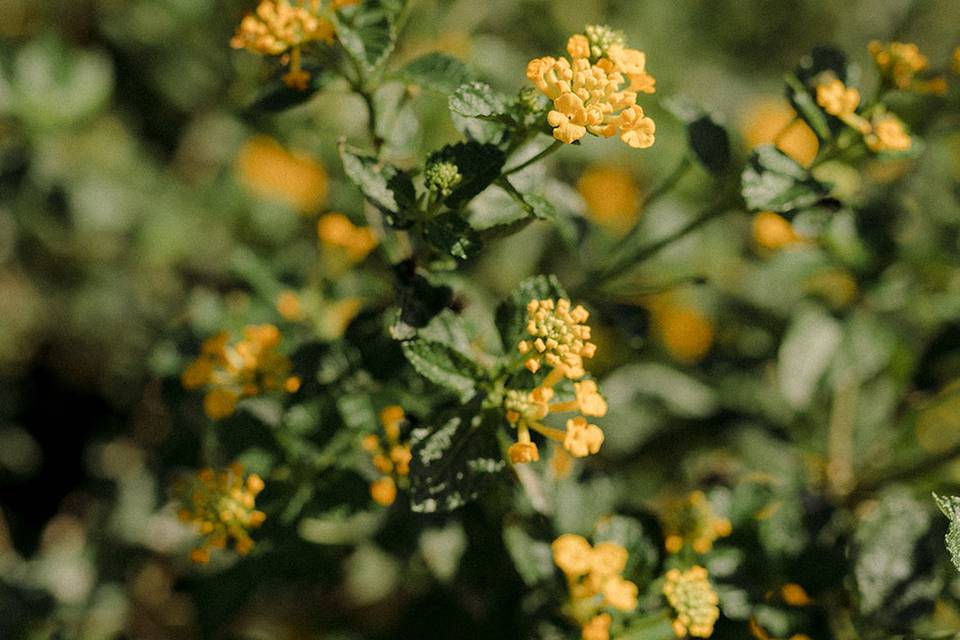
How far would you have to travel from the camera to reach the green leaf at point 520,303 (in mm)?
1231

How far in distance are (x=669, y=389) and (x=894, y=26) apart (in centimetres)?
260

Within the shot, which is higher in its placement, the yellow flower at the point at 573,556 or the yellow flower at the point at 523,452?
the yellow flower at the point at 523,452

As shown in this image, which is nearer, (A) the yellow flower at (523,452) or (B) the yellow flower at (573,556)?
(A) the yellow flower at (523,452)

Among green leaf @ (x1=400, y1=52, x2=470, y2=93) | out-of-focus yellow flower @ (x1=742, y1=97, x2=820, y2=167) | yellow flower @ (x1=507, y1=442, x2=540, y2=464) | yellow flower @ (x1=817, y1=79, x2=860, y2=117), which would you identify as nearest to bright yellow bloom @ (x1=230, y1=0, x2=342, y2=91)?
green leaf @ (x1=400, y1=52, x2=470, y2=93)

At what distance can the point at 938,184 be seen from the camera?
216 cm

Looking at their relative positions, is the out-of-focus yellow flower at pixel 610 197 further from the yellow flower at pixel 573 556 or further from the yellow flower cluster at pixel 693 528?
the yellow flower at pixel 573 556

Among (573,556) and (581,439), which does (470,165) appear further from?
(573,556)

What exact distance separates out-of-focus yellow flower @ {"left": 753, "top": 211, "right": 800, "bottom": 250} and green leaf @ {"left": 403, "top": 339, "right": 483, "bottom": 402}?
953mm

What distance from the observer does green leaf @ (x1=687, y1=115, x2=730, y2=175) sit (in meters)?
1.45

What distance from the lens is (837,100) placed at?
4.29 ft

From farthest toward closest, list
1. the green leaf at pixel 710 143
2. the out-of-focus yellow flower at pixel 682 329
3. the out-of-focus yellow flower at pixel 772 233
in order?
the out-of-focus yellow flower at pixel 682 329 → the out-of-focus yellow flower at pixel 772 233 → the green leaf at pixel 710 143

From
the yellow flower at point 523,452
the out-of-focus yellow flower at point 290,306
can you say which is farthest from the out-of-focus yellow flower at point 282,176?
the yellow flower at point 523,452

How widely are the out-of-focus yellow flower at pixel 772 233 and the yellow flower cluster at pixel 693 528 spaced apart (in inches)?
27.1

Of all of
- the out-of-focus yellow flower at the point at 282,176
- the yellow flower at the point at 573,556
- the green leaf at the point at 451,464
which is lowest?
the out-of-focus yellow flower at the point at 282,176
